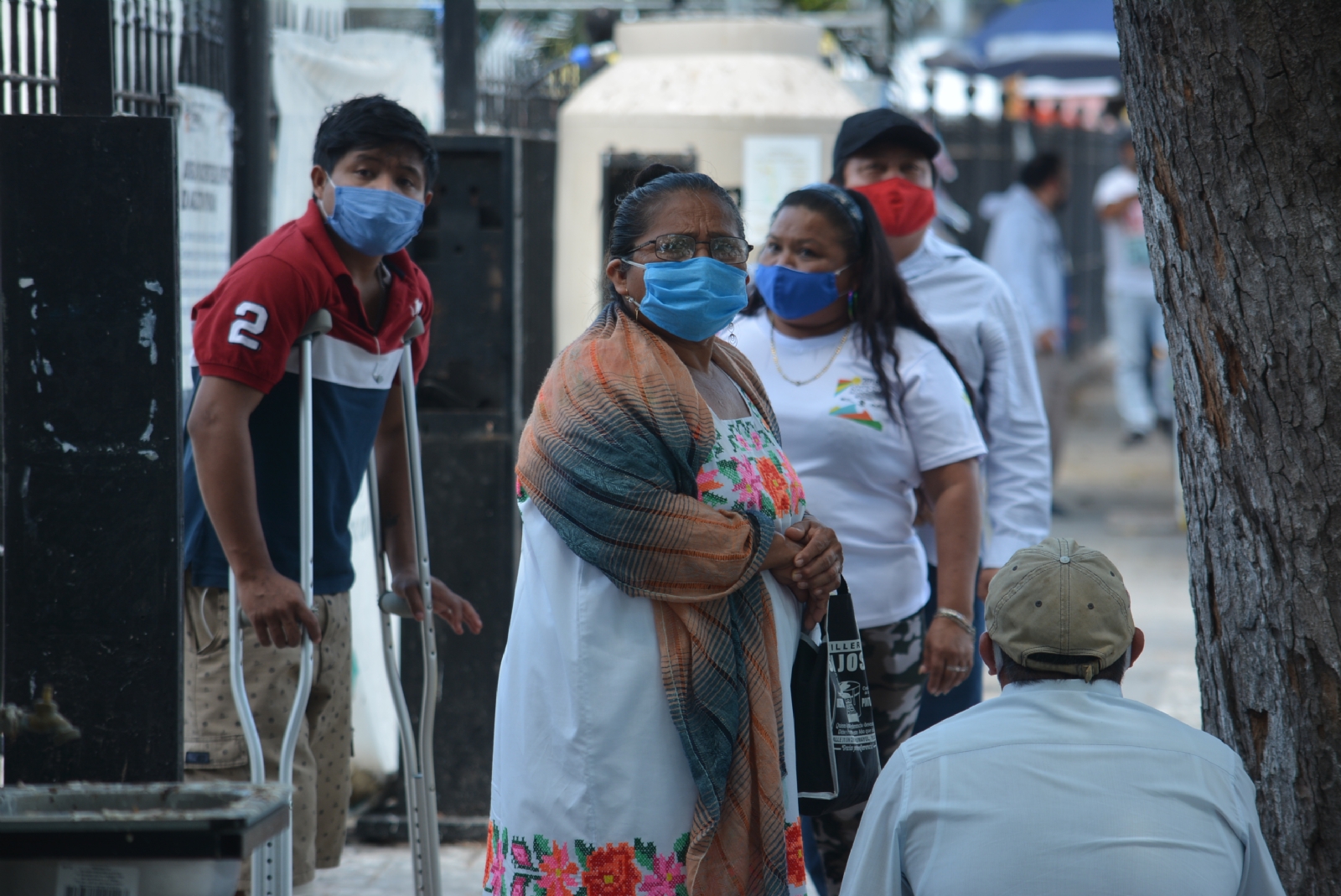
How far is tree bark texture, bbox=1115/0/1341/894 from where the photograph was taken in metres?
2.52

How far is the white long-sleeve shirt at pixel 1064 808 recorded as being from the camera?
78.8 inches

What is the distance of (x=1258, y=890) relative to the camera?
2084mm

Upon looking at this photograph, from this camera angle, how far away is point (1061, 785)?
2035 mm

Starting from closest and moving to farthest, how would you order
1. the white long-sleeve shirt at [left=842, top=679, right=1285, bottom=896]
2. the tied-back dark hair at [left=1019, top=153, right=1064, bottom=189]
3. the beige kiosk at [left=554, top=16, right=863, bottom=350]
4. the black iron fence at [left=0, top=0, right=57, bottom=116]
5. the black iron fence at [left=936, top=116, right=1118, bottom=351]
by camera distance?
the white long-sleeve shirt at [left=842, top=679, right=1285, bottom=896] < the black iron fence at [left=0, top=0, right=57, bottom=116] < the beige kiosk at [left=554, top=16, right=863, bottom=350] < the tied-back dark hair at [left=1019, top=153, right=1064, bottom=189] < the black iron fence at [left=936, top=116, right=1118, bottom=351]

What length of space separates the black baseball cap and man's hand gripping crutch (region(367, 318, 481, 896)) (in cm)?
139

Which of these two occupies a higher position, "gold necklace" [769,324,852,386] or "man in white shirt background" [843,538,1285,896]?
"gold necklace" [769,324,852,386]

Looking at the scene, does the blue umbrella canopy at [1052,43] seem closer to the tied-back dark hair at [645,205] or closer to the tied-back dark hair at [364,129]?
the tied-back dark hair at [364,129]

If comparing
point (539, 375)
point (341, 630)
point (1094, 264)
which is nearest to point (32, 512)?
point (341, 630)

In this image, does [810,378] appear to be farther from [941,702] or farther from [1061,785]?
[1061,785]

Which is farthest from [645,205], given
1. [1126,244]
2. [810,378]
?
[1126,244]

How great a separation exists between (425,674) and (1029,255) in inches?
290

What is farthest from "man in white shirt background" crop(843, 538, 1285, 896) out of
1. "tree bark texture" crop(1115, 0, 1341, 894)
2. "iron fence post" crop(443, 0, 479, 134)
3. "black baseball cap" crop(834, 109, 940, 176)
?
"iron fence post" crop(443, 0, 479, 134)

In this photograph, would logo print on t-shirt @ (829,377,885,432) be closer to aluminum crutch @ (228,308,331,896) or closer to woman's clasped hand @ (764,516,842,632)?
woman's clasped hand @ (764,516,842,632)

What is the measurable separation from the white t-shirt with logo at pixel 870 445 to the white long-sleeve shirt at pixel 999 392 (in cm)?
37
